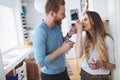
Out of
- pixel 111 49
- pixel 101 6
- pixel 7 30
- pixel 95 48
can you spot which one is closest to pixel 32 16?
pixel 7 30

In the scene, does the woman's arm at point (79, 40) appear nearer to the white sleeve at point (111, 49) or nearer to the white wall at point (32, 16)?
the white sleeve at point (111, 49)

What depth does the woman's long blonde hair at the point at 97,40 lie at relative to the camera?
138cm

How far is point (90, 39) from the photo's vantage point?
1.54 meters

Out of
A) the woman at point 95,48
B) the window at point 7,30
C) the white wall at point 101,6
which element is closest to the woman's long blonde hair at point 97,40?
the woman at point 95,48

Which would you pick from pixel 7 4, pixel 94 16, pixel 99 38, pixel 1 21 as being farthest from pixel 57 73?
pixel 7 4

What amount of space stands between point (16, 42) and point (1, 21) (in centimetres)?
85

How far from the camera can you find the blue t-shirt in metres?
1.28

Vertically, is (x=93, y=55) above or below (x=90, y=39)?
below

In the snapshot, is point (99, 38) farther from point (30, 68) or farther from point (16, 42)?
point (16, 42)

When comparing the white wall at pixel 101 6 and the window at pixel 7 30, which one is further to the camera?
the window at pixel 7 30

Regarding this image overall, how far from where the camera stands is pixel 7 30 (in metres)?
3.77

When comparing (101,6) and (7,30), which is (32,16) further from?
(101,6)

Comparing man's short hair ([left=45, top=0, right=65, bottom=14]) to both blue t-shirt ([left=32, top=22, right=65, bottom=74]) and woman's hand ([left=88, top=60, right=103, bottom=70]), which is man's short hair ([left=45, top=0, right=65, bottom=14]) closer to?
blue t-shirt ([left=32, top=22, right=65, bottom=74])

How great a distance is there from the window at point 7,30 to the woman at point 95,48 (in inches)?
88.1
